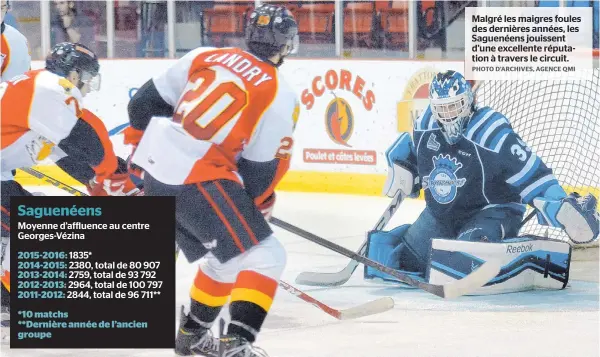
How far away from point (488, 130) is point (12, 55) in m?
1.68

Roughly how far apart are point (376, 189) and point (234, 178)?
3294 millimetres

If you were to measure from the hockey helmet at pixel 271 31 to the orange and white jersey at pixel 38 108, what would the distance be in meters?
0.56

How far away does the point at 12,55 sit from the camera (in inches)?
177

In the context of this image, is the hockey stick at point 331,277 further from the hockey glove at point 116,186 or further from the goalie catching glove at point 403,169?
the hockey glove at point 116,186

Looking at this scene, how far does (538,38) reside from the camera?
4414 mm

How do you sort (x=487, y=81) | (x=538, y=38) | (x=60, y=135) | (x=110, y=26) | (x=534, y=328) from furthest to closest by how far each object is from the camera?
→ (x=110, y=26)
(x=487, y=81)
(x=538, y=38)
(x=534, y=328)
(x=60, y=135)

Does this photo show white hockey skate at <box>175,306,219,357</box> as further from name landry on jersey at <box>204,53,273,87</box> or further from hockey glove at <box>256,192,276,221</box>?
name landry on jersey at <box>204,53,273,87</box>

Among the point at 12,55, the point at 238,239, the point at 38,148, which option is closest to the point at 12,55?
the point at 12,55

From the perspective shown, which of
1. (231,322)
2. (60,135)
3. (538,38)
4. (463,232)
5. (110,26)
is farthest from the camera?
(110,26)

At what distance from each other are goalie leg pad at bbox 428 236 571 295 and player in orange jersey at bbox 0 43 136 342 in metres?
1.10

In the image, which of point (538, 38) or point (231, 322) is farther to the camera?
point (538, 38)

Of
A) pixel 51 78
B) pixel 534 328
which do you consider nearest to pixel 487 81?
pixel 534 328

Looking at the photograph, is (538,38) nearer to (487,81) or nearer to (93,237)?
(487,81)

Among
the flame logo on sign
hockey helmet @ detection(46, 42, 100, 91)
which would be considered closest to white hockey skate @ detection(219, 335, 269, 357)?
hockey helmet @ detection(46, 42, 100, 91)
